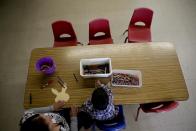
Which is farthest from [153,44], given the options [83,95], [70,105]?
[70,105]

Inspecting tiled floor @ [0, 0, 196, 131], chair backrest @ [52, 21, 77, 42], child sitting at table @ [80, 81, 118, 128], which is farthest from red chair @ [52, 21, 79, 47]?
child sitting at table @ [80, 81, 118, 128]

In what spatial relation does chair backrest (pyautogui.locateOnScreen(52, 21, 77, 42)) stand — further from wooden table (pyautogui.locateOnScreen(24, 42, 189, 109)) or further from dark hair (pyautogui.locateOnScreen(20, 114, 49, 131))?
dark hair (pyautogui.locateOnScreen(20, 114, 49, 131))

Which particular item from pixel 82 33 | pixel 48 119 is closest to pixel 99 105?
pixel 48 119

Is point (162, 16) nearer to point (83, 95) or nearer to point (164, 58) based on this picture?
point (164, 58)

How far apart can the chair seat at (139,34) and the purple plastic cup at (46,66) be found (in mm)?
1314

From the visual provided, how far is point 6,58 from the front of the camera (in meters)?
3.89

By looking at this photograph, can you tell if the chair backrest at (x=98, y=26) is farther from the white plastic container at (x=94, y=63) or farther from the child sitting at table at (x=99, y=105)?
the child sitting at table at (x=99, y=105)

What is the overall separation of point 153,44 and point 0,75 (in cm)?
252

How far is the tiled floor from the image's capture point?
10.6 feet

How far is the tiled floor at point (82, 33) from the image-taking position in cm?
324

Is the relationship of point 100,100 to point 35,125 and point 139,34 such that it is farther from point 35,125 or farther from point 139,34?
point 139,34

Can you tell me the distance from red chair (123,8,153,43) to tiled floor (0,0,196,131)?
1.76 feet

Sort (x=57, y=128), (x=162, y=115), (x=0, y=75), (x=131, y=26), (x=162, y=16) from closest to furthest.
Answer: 1. (x=57, y=128)
2. (x=162, y=115)
3. (x=131, y=26)
4. (x=0, y=75)
5. (x=162, y=16)

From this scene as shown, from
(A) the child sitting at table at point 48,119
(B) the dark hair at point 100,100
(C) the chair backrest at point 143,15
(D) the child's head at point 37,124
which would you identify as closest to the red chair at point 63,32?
(C) the chair backrest at point 143,15
